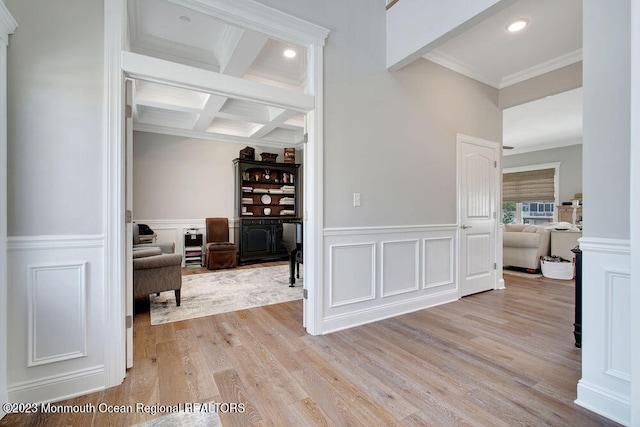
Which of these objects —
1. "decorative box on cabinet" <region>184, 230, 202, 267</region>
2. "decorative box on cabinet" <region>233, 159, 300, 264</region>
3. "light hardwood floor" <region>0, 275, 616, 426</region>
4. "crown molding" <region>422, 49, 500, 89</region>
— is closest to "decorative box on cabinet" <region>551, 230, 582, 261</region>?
"light hardwood floor" <region>0, 275, 616, 426</region>

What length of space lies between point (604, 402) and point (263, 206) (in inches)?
229

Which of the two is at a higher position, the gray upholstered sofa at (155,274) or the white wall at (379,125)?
the white wall at (379,125)

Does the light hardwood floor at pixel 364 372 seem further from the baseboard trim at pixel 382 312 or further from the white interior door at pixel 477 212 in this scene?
the white interior door at pixel 477 212

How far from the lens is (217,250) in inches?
212

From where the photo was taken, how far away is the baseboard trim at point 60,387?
63.6 inches

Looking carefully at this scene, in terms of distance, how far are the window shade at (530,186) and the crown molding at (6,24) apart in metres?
10.6

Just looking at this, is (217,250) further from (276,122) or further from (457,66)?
(457,66)

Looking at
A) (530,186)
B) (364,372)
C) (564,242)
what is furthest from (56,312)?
(530,186)

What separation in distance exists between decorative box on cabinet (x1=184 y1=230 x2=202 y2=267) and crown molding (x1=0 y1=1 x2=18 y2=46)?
4486mm

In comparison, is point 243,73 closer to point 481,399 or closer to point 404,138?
point 404,138

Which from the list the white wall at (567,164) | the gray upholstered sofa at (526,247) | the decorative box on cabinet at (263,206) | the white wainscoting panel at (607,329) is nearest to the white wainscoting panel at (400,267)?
the white wainscoting panel at (607,329)

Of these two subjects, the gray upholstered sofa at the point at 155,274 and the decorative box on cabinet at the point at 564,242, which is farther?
the decorative box on cabinet at the point at 564,242

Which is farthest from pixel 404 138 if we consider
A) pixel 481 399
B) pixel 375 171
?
pixel 481 399

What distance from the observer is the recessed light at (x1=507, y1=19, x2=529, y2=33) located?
2.81m
